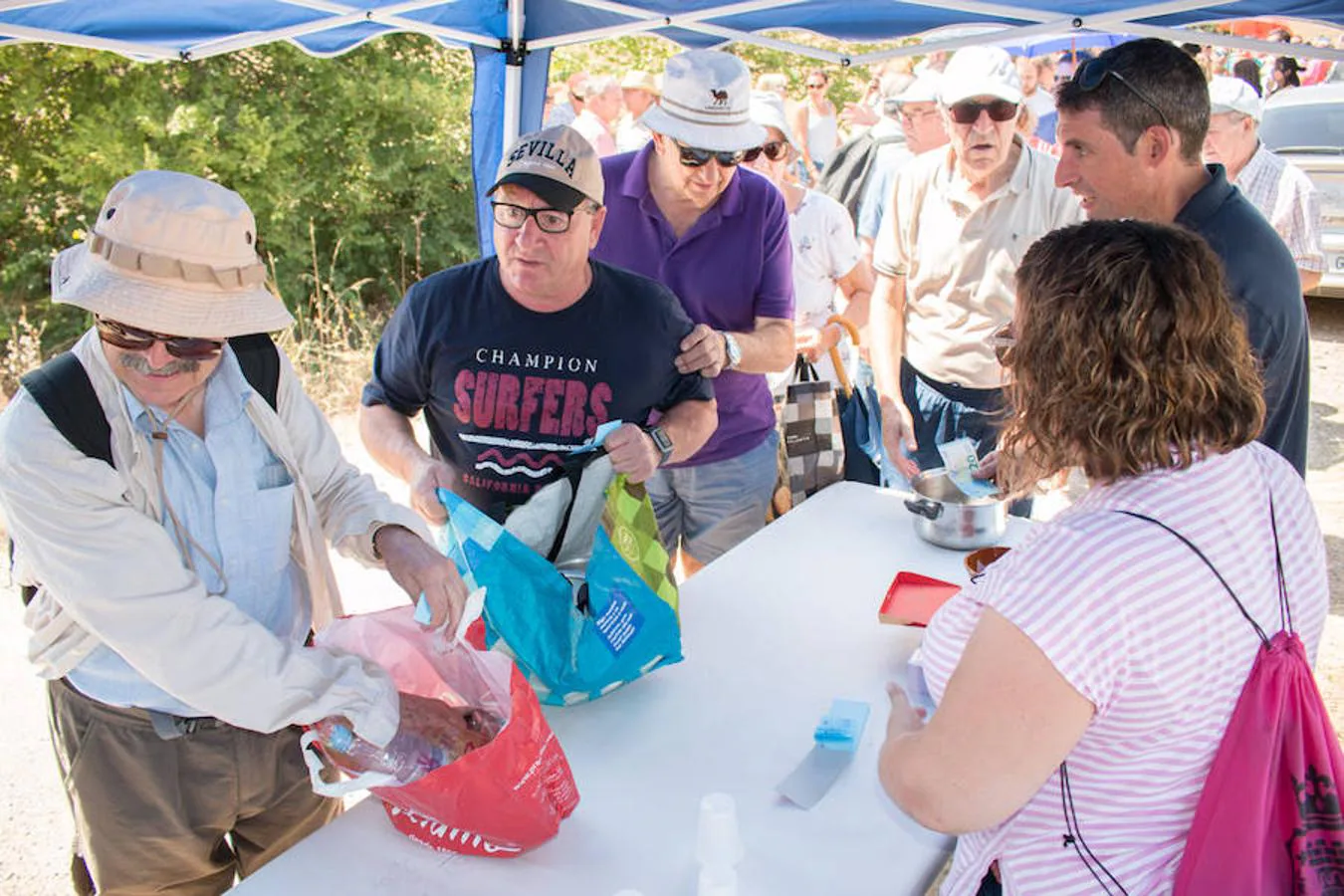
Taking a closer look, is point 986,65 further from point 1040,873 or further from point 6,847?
point 6,847

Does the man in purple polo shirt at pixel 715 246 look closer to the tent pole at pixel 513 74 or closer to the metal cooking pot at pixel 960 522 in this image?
the metal cooking pot at pixel 960 522

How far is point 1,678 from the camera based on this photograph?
3557mm

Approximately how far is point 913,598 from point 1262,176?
2.98m

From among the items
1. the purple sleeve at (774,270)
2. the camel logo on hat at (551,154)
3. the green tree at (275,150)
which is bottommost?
the green tree at (275,150)

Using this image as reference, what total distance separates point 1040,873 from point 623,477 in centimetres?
96

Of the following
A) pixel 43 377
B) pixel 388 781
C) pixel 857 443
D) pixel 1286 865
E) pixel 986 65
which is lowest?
pixel 857 443

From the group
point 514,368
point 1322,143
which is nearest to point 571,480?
point 514,368

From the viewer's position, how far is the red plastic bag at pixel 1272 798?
1116mm

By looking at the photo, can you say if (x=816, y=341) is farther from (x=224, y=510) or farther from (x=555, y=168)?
(x=224, y=510)

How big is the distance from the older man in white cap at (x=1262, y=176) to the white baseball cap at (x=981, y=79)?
3.97 ft

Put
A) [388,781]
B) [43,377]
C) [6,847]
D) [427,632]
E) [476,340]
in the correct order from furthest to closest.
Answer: [6,847] → [476,340] → [427,632] → [43,377] → [388,781]

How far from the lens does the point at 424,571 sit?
5.53 ft

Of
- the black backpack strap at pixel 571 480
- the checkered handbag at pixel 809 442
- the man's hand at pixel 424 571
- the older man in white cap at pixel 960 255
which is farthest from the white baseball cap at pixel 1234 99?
the man's hand at pixel 424 571

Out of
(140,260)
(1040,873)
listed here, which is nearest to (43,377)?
(140,260)
